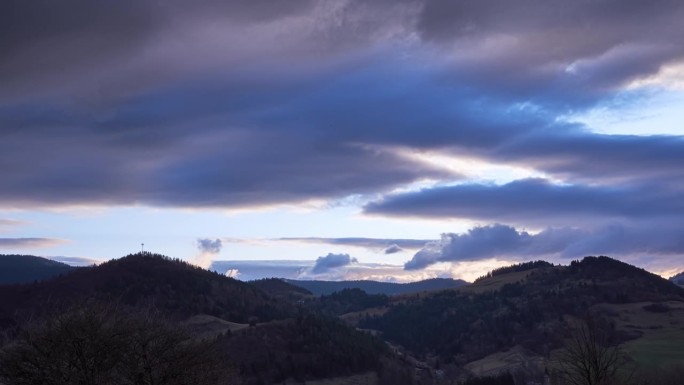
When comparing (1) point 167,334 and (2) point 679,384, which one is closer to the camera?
(1) point 167,334

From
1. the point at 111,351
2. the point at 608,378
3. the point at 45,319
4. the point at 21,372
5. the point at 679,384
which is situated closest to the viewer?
the point at 21,372

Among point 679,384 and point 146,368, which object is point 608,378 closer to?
point 146,368

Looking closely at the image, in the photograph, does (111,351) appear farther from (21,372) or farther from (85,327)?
(21,372)

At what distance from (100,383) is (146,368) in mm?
4399

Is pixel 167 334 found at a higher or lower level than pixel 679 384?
higher

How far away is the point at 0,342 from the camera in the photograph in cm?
7456

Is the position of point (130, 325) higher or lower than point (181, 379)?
higher

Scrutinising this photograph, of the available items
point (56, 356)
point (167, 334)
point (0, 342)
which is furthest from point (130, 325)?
point (0, 342)

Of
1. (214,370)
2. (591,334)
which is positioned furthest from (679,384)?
(214,370)

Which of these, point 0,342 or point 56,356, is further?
point 0,342

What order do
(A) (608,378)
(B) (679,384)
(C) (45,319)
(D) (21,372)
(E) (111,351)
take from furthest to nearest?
(B) (679,384)
(A) (608,378)
(C) (45,319)
(E) (111,351)
(D) (21,372)

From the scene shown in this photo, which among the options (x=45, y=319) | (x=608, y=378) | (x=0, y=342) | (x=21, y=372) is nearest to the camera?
(x=21, y=372)

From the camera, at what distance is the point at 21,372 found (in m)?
59.3

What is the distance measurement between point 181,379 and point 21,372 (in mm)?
12450
